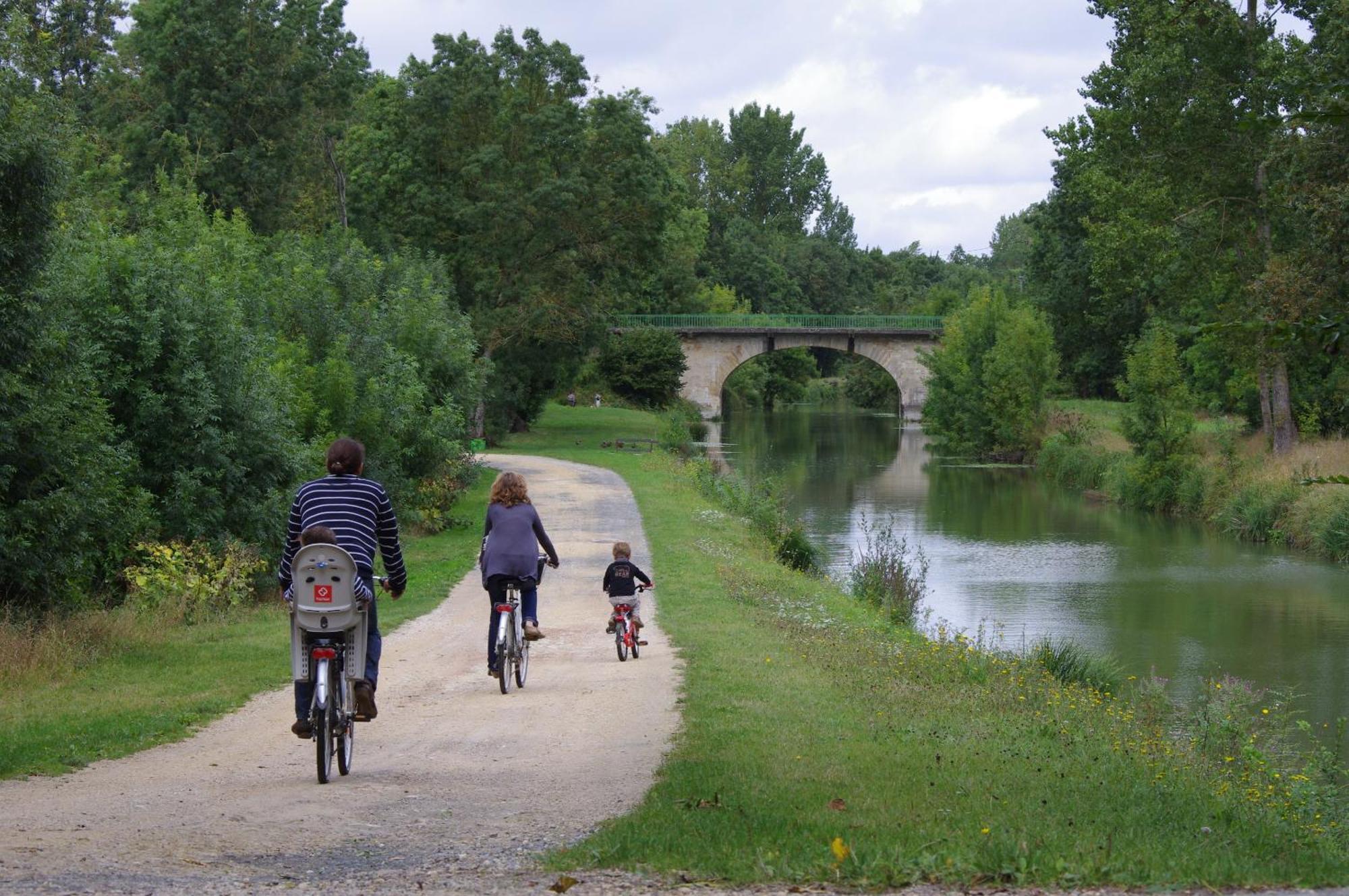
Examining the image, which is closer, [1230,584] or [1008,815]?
[1008,815]

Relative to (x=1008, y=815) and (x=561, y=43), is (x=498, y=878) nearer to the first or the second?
(x=1008, y=815)

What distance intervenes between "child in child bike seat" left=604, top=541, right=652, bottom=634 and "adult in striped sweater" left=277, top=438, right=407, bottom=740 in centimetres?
475

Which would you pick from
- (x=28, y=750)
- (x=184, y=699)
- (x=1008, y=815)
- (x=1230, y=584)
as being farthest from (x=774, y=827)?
(x=1230, y=584)

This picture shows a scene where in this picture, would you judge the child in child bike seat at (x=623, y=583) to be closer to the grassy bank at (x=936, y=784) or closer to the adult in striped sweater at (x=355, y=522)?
the grassy bank at (x=936, y=784)

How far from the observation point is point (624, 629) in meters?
12.5

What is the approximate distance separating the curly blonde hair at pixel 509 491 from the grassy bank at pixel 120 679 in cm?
223

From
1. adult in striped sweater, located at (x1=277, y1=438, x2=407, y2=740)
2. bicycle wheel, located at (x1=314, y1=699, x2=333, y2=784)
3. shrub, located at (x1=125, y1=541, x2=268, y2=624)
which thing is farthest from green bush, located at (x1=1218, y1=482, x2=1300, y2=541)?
bicycle wheel, located at (x1=314, y1=699, x2=333, y2=784)

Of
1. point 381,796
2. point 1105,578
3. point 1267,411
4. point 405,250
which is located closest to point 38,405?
point 381,796

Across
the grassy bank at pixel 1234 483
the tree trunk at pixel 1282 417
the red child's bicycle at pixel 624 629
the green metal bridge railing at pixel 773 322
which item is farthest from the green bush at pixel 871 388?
the red child's bicycle at pixel 624 629

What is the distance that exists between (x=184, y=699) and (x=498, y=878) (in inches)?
214

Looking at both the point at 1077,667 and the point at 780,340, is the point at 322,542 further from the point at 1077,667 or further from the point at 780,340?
the point at 780,340

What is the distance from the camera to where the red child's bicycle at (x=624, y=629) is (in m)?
12.5

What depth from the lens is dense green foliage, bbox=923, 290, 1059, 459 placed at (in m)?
53.1

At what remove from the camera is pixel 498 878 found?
551 centimetres
